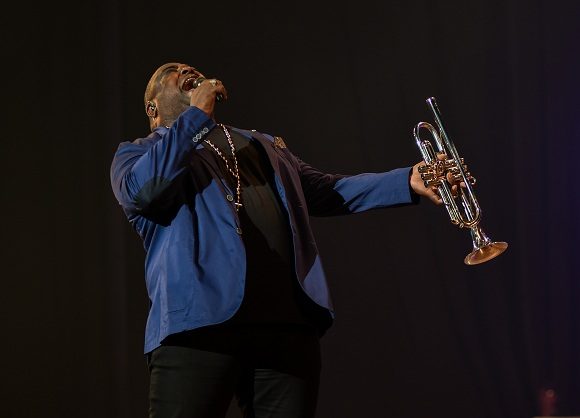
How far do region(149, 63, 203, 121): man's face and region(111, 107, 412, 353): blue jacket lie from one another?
0.27ft

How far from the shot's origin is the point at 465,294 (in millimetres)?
3268

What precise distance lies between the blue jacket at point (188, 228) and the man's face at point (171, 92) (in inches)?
3.2

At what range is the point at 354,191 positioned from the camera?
210 cm

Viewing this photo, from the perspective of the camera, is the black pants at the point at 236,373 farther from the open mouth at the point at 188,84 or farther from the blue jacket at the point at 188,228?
the open mouth at the point at 188,84

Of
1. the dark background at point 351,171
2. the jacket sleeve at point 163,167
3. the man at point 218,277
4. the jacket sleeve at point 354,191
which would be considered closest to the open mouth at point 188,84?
the man at point 218,277

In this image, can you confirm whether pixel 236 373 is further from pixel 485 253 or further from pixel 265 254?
pixel 485 253

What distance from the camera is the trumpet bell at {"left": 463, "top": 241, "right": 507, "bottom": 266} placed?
1885 mm

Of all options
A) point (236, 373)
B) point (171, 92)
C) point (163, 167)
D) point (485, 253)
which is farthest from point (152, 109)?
point (485, 253)

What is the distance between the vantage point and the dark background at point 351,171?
3.22 meters

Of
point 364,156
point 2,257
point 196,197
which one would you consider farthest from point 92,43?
point 196,197

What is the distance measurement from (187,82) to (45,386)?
1.82m

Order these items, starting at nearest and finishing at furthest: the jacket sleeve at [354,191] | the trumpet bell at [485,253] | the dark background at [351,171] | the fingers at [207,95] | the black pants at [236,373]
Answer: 1. the black pants at [236,373]
2. the fingers at [207,95]
3. the trumpet bell at [485,253]
4. the jacket sleeve at [354,191]
5. the dark background at [351,171]

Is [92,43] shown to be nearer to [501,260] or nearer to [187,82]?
[187,82]

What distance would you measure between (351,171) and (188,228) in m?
1.76
